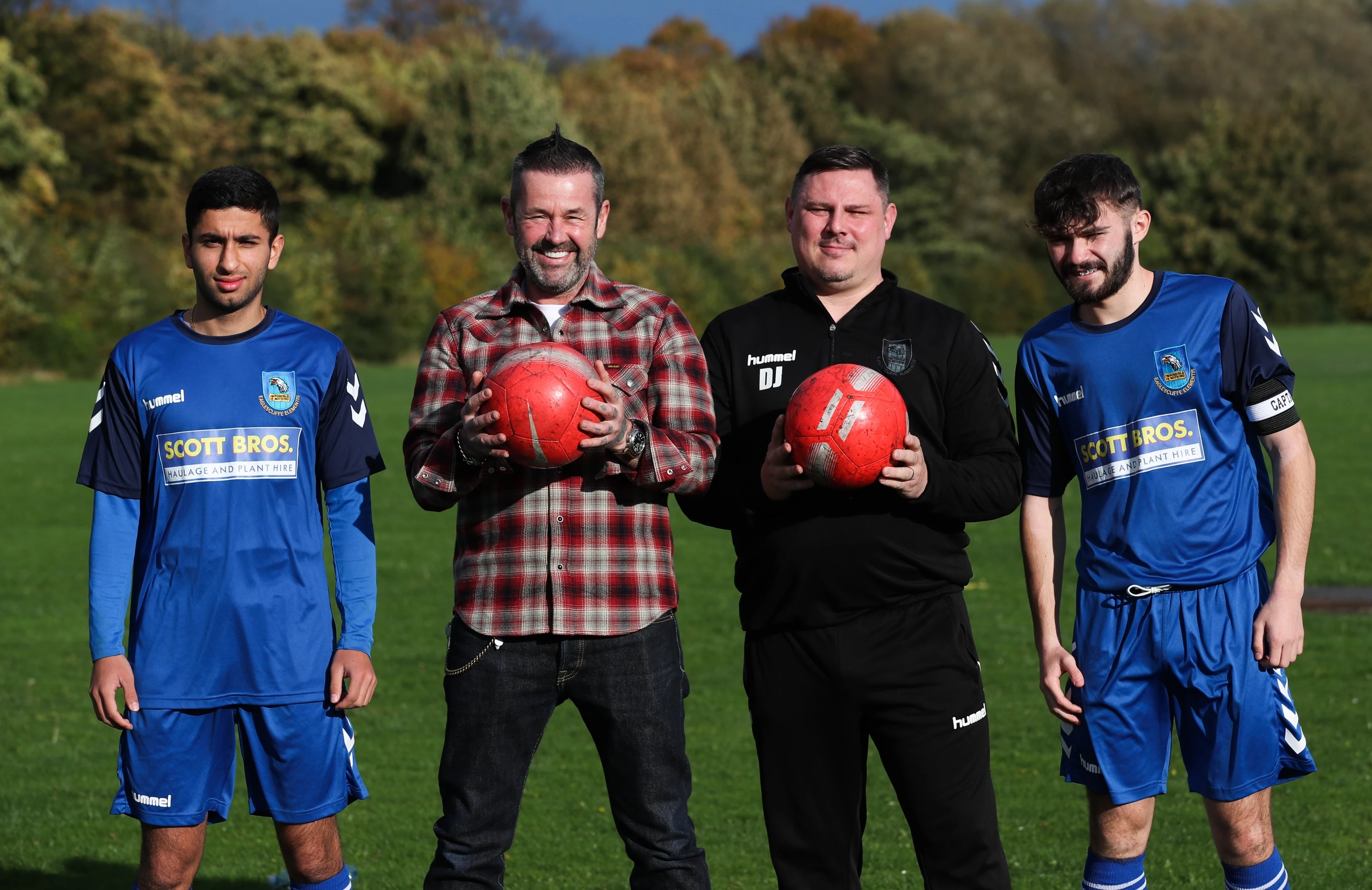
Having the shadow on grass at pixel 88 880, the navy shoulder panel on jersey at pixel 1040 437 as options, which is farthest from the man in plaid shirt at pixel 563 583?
the shadow on grass at pixel 88 880

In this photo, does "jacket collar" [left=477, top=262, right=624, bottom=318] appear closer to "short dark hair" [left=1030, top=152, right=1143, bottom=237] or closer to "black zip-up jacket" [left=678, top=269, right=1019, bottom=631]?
"black zip-up jacket" [left=678, top=269, right=1019, bottom=631]

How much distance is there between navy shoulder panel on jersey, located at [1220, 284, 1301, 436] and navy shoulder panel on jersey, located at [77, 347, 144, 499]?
333cm

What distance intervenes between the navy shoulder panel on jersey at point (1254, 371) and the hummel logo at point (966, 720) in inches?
48.5

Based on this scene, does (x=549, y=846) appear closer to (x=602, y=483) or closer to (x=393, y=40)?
(x=602, y=483)

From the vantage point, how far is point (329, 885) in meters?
4.27

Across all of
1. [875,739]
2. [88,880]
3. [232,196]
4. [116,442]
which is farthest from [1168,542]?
[88,880]

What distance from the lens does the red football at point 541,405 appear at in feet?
12.3

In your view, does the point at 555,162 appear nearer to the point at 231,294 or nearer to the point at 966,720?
the point at 231,294

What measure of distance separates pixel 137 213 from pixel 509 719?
51.1m

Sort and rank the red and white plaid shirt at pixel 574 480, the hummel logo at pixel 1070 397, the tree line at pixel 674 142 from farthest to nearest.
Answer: the tree line at pixel 674 142, the hummel logo at pixel 1070 397, the red and white plaid shirt at pixel 574 480

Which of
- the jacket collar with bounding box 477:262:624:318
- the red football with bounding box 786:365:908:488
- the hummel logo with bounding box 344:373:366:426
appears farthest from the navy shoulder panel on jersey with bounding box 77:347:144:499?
the red football with bounding box 786:365:908:488

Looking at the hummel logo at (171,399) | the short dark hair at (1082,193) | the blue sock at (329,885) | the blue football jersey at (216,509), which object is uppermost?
the short dark hair at (1082,193)

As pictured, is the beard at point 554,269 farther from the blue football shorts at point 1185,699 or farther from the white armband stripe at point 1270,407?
the white armband stripe at point 1270,407

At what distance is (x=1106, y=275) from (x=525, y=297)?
5.93ft
